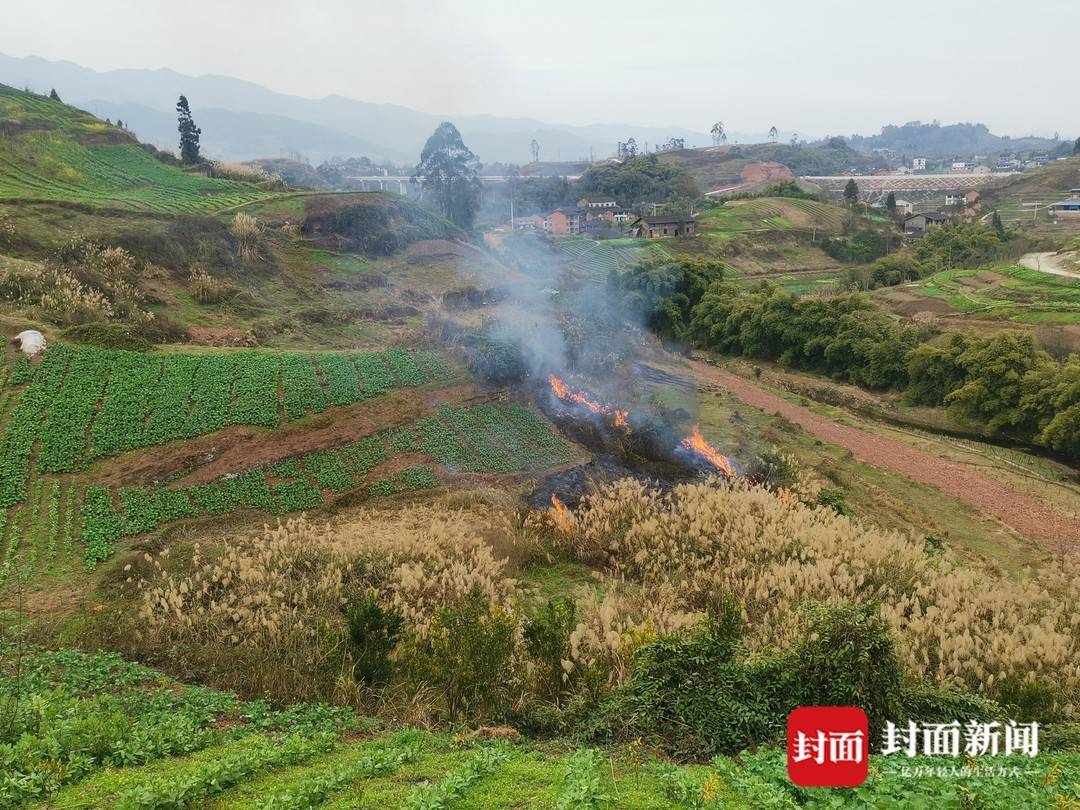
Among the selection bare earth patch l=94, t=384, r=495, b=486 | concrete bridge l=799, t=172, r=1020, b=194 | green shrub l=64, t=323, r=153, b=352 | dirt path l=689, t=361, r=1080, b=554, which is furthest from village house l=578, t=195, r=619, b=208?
green shrub l=64, t=323, r=153, b=352

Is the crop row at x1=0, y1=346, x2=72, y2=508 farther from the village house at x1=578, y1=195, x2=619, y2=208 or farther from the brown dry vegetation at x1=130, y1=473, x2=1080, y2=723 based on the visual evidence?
the village house at x1=578, y1=195, x2=619, y2=208

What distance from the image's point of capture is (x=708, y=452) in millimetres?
17547

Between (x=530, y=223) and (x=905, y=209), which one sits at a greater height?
(x=905, y=209)

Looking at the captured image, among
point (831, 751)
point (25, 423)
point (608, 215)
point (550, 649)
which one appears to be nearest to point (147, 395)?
point (25, 423)

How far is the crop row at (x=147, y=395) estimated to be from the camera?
44.4ft

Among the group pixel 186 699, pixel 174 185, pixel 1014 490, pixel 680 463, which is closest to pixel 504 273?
pixel 174 185

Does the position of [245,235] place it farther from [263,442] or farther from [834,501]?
[834,501]

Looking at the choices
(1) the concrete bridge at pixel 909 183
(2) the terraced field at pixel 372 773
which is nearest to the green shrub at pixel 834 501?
(2) the terraced field at pixel 372 773

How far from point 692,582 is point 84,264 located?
22980 millimetres

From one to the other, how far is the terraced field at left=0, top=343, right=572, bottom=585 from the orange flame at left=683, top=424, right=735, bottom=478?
3490 mm

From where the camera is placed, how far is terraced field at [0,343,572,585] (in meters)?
12.1

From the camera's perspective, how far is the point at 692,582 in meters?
11.3

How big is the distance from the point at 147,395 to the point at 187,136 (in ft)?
118

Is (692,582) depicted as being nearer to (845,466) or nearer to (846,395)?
(845,466)
